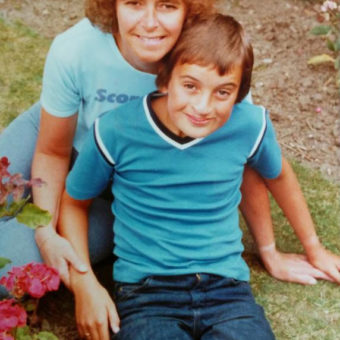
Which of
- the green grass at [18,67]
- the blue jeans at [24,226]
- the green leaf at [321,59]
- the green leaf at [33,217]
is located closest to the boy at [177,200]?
the blue jeans at [24,226]

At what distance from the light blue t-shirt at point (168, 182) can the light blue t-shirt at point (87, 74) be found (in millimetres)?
186

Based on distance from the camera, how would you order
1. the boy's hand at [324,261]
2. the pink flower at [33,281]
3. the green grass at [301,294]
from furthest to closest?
the boy's hand at [324,261]
the green grass at [301,294]
the pink flower at [33,281]

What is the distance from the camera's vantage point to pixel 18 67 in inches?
146

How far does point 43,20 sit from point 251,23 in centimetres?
129

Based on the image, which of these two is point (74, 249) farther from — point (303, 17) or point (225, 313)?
point (303, 17)

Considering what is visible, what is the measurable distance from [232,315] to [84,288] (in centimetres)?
48

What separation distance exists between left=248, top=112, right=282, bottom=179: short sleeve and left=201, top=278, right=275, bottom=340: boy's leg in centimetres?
41

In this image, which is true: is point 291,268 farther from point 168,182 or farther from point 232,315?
point 168,182

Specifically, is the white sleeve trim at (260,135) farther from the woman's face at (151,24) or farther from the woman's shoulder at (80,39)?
the woman's shoulder at (80,39)

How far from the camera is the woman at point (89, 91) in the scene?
201 centimetres

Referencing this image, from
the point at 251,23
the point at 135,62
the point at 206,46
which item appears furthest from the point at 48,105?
the point at 251,23

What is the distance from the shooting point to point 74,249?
2.26m

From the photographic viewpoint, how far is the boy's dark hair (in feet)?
6.29

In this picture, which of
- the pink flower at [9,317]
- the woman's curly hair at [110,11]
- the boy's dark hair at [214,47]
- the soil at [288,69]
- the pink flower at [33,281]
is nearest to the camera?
the pink flower at [9,317]
